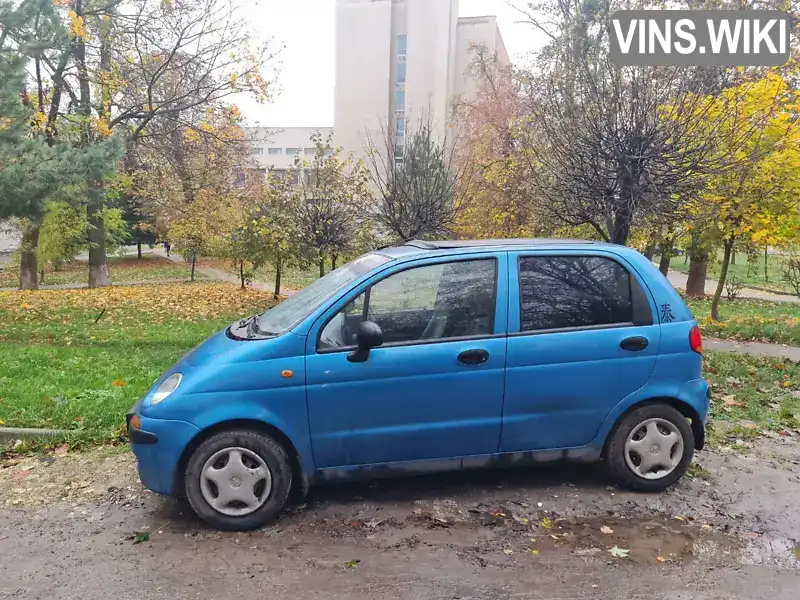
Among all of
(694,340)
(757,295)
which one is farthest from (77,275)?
(694,340)

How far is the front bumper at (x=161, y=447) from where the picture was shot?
3756 mm

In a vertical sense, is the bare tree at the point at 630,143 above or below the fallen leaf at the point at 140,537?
above

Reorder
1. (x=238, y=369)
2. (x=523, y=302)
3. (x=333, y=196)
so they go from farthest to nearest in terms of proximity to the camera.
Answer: (x=333, y=196) → (x=523, y=302) → (x=238, y=369)

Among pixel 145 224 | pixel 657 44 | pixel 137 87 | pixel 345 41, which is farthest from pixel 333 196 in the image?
pixel 345 41

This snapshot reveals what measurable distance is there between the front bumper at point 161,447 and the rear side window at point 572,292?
2.27 metres

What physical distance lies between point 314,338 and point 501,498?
168cm

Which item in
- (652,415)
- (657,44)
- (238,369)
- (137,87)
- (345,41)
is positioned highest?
(345,41)

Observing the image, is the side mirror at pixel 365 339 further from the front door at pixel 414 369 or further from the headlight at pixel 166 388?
the headlight at pixel 166 388

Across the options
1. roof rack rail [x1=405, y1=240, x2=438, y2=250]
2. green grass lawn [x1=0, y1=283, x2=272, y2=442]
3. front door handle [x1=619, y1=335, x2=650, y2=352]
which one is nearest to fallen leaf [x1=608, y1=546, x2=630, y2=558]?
front door handle [x1=619, y1=335, x2=650, y2=352]

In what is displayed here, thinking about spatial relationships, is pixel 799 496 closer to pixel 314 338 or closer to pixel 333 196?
pixel 314 338

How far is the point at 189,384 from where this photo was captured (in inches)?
150

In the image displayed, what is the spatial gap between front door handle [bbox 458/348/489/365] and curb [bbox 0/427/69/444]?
3.69 meters

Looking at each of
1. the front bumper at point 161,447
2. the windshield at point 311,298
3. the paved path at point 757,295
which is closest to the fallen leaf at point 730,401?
the windshield at point 311,298

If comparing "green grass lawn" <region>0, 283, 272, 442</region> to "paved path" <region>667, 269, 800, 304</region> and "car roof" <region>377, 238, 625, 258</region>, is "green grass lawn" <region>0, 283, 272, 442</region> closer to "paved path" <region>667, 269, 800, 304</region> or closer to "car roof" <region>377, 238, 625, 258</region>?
"car roof" <region>377, 238, 625, 258</region>
